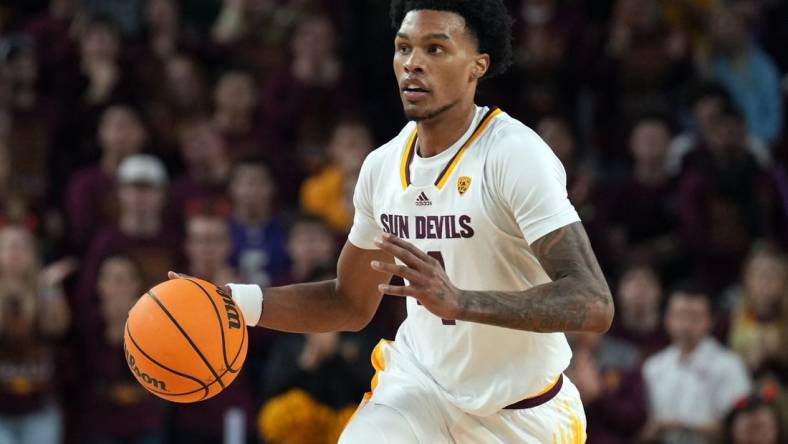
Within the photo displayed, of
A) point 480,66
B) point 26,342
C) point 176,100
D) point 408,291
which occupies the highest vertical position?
point 480,66

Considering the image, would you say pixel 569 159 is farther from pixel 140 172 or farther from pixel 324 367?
pixel 140 172

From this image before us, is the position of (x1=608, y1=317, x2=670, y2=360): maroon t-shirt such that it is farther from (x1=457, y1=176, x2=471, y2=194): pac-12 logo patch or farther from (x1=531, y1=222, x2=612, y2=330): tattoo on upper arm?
(x1=531, y1=222, x2=612, y2=330): tattoo on upper arm

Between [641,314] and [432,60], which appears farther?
[641,314]

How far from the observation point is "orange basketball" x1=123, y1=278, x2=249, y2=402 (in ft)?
15.1

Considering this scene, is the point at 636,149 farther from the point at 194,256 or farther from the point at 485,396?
the point at 485,396

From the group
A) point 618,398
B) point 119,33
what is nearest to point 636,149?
point 618,398

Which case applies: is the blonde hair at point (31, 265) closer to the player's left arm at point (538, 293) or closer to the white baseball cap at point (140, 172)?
the white baseball cap at point (140, 172)

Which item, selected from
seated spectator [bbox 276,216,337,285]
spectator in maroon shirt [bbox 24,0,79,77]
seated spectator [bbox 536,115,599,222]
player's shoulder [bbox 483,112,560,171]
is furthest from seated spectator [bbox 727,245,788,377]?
spectator in maroon shirt [bbox 24,0,79,77]

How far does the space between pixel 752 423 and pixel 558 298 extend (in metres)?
4.47

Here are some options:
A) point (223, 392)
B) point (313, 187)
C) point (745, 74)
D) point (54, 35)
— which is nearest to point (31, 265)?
point (223, 392)

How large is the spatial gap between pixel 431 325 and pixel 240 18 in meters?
7.32

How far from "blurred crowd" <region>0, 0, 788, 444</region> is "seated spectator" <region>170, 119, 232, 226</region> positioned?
3cm

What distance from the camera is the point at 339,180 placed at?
389 inches

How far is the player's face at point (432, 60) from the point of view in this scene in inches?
184
